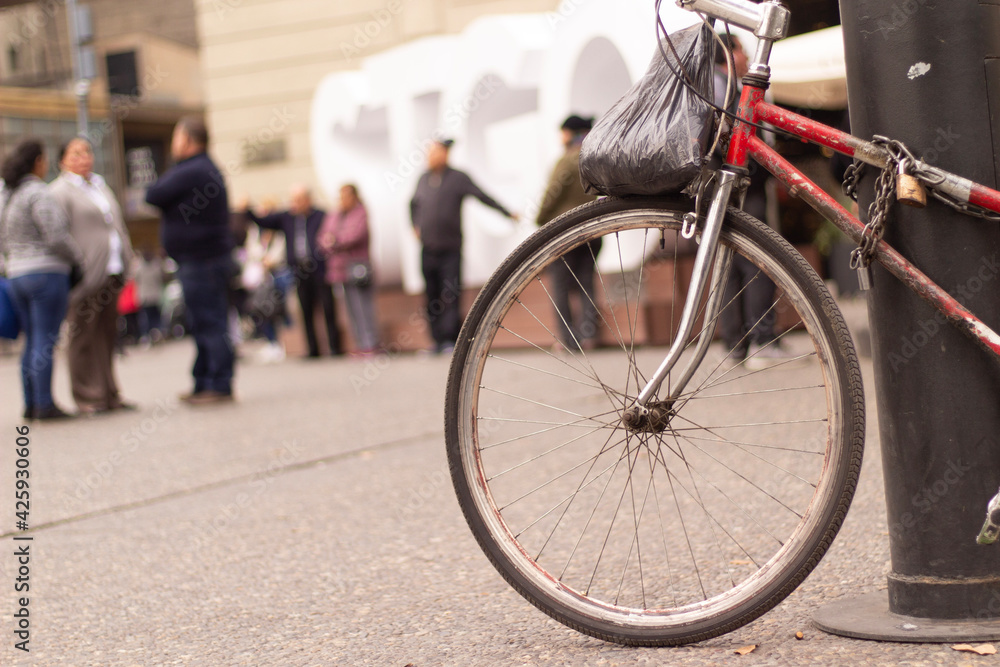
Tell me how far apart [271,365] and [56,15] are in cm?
3358

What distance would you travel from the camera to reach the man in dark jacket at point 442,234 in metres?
11.2

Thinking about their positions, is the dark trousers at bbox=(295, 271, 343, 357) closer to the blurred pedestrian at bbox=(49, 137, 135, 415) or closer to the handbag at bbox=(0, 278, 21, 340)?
the blurred pedestrian at bbox=(49, 137, 135, 415)

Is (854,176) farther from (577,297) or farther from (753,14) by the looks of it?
(577,297)

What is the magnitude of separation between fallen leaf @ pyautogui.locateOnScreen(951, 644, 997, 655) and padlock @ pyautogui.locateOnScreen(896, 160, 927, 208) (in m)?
0.86

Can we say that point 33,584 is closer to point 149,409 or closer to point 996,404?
point 996,404

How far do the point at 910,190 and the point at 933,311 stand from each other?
26cm

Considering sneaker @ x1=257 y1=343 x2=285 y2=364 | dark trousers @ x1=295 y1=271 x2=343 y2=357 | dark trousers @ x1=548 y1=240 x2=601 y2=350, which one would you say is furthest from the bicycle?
sneaker @ x1=257 y1=343 x2=285 y2=364

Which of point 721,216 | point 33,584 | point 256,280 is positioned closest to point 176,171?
point 33,584

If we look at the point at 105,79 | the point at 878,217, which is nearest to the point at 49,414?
the point at 878,217

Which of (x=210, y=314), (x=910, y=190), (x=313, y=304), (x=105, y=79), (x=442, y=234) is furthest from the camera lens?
(x=105, y=79)

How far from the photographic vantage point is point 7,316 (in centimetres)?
816

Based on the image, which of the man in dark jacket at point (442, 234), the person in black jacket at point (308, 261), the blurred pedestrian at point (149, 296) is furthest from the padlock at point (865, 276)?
the blurred pedestrian at point (149, 296)

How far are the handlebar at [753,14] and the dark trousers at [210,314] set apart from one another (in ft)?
21.2

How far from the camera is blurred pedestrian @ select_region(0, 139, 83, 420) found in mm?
7879
